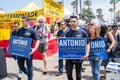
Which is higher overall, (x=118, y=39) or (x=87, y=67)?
(x=118, y=39)

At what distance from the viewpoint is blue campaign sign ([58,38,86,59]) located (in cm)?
718

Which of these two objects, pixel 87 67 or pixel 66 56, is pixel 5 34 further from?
pixel 66 56

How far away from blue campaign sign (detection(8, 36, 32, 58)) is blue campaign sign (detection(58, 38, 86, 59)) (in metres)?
0.99

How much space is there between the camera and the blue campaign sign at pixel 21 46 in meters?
8.10

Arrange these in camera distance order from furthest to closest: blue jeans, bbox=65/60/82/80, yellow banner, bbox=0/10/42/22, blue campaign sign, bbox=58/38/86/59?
yellow banner, bbox=0/10/42/22
blue campaign sign, bbox=58/38/86/59
blue jeans, bbox=65/60/82/80

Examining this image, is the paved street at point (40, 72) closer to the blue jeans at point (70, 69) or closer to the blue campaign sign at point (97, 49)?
the blue campaign sign at point (97, 49)

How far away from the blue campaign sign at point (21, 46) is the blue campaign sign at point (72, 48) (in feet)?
3.24

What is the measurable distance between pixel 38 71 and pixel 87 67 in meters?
2.03

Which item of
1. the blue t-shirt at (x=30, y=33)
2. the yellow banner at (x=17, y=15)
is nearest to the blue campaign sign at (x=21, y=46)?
the blue t-shirt at (x=30, y=33)

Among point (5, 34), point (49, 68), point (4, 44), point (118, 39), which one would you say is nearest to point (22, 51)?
point (118, 39)

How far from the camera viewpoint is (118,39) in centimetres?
913

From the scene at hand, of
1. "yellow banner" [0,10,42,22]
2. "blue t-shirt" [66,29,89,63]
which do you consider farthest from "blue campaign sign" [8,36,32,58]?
"yellow banner" [0,10,42,22]

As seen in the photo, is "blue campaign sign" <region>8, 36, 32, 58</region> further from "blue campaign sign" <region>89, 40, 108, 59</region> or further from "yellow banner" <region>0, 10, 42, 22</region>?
"yellow banner" <region>0, 10, 42, 22</region>

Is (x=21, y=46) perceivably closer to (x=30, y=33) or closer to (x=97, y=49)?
(x=30, y=33)
